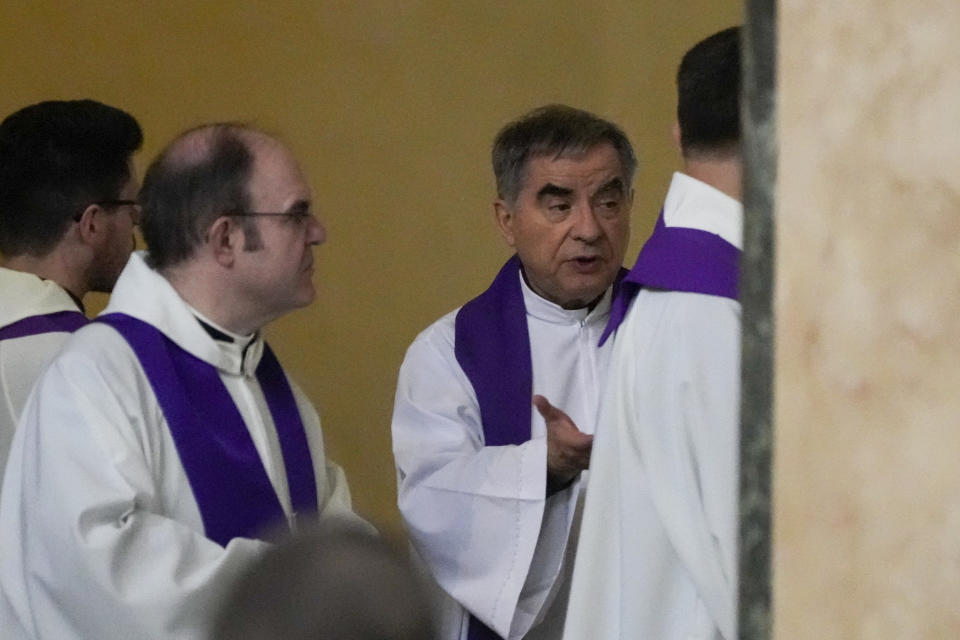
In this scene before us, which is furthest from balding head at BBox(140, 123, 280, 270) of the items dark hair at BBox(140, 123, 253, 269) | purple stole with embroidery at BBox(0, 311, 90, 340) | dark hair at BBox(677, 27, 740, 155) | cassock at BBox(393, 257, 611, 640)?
dark hair at BBox(677, 27, 740, 155)

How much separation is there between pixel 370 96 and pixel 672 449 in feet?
12.7

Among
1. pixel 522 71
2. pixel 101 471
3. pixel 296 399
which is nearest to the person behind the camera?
pixel 101 471

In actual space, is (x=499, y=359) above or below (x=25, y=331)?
below

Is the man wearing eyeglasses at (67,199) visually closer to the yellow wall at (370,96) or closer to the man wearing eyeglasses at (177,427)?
the man wearing eyeglasses at (177,427)

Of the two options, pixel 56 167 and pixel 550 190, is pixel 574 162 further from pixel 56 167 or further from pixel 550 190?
pixel 56 167

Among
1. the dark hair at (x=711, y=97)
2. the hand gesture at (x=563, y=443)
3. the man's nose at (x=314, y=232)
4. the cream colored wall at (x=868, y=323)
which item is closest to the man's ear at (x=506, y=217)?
the hand gesture at (x=563, y=443)

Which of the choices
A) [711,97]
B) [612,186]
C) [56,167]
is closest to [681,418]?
[711,97]

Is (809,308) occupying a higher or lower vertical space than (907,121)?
lower

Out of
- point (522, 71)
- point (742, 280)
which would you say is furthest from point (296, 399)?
point (522, 71)

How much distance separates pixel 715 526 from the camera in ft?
7.95

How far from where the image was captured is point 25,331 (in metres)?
3.78

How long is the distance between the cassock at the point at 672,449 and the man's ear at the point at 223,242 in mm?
868

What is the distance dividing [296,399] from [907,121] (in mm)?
2328

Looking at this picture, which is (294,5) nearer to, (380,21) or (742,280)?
(380,21)
